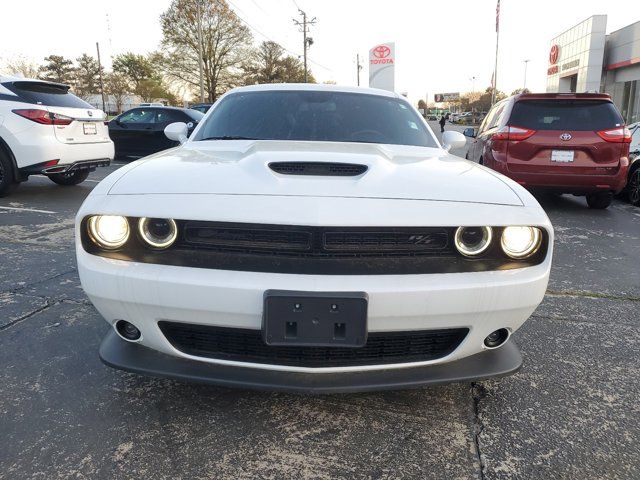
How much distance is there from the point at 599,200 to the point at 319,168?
248 inches

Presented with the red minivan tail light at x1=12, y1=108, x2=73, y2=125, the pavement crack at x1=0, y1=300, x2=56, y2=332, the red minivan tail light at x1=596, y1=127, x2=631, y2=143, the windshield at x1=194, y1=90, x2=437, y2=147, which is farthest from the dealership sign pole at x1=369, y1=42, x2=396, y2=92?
the pavement crack at x1=0, y1=300, x2=56, y2=332

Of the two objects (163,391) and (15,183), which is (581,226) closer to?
(163,391)

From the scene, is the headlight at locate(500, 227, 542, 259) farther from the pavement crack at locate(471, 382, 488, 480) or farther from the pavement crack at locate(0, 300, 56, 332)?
the pavement crack at locate(0, 300, 56, 332)

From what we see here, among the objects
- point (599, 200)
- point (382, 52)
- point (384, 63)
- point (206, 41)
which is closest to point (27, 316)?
point (599, 200)

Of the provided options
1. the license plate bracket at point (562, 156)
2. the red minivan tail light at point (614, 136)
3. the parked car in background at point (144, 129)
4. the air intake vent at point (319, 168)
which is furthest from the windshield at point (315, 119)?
the parked car in background at point (144, 129)

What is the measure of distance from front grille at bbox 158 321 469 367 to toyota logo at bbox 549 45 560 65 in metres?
37.2

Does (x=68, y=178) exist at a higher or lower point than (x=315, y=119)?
lower

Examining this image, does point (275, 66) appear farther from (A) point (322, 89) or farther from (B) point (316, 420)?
(B) point (316, 420)

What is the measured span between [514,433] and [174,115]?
994 cm

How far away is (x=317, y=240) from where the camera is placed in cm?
168

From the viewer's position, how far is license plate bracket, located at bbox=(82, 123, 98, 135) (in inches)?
274

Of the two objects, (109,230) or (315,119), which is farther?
(315,119)

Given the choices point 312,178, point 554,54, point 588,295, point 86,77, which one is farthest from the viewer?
point 86,77

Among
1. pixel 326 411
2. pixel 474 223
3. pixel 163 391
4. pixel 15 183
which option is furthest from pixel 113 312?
pixel 15 183
